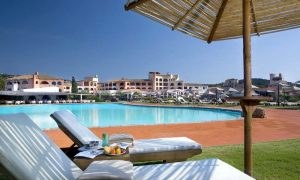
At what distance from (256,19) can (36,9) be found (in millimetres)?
57618

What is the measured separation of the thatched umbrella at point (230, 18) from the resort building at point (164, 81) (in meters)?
68.5

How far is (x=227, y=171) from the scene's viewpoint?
2500mm

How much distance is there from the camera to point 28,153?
2.07 meters

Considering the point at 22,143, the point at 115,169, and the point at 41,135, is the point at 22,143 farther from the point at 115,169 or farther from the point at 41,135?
the point at 115,169

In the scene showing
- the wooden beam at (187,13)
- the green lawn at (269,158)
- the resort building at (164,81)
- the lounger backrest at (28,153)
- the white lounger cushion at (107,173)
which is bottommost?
the green lawn at (269,158)

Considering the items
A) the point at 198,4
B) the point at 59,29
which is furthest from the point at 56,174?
the point at 59,29

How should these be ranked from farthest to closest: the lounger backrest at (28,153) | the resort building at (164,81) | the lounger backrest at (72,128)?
1. the resort building at (164,81)
2. the lounger backrest at (72,128)
3. the lounger backrest at (28,153)

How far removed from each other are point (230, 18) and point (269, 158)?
262cm

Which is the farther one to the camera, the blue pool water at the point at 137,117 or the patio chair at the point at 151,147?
the blue pool water at the point at 137,117

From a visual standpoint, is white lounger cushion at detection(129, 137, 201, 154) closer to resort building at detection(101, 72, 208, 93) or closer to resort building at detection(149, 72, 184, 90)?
resort building at detection(101, 72, 208, 93)

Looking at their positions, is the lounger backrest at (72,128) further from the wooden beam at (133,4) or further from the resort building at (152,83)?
the resort building at (152,83)

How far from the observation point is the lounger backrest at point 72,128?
4.15 m

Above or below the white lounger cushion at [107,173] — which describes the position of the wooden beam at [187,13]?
above

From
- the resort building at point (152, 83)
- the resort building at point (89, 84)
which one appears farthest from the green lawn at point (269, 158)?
the resort building at point (89, 84)
